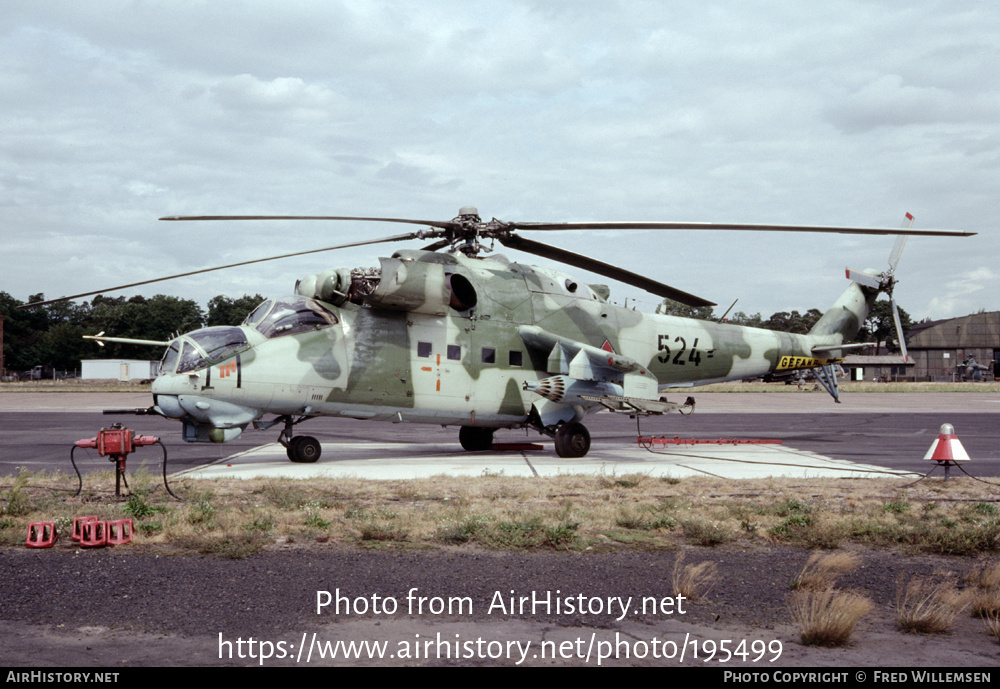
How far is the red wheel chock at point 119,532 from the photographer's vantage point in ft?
25.4

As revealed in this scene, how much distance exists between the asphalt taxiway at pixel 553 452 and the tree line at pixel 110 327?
69094mm

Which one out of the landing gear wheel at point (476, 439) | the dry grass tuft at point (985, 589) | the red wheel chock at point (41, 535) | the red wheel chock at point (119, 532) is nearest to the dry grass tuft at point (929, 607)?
the dry grass tuft at point (985, 589)

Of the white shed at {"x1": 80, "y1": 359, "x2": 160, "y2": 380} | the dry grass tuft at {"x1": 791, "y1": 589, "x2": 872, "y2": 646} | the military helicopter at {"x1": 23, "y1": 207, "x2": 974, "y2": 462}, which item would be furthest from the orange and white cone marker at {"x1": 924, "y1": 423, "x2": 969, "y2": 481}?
the white shed at {"x1": 80, "y1": 359, "x2": 160, "y2": 380}

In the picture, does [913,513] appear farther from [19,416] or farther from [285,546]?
[19,416]

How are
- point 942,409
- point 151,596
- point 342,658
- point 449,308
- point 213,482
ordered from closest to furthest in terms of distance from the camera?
point 342,658
point 151,596
point 213,482
point 449,308
point 942,409

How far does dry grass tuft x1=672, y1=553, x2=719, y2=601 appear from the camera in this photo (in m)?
6.00

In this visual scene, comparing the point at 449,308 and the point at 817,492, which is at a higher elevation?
the point at 449,308

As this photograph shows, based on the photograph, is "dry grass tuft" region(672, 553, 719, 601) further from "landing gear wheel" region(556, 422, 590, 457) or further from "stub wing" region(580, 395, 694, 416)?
"landing gear wheel" region(556, 422, 590, 457)

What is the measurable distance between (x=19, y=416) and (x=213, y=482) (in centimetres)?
2529

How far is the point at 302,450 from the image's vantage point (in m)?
A: 15.4

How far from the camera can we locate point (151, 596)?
594 cm

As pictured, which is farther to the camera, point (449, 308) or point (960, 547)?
point (449, 308)

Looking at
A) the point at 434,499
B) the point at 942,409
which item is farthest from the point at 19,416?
the point at 942,409

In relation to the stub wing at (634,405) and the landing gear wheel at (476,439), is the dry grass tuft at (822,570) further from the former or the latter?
the landing gear wheel at (476,439)
